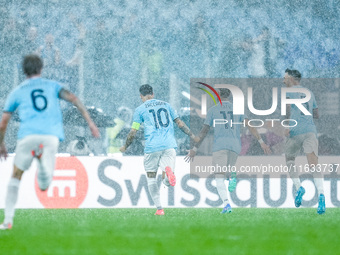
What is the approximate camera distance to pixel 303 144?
11555 millimetres

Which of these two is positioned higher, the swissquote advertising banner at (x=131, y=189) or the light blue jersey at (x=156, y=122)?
the light blue jersey at (x=156, y=122)

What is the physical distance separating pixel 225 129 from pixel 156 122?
3.58 ft

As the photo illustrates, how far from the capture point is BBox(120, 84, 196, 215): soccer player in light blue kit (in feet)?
36.3

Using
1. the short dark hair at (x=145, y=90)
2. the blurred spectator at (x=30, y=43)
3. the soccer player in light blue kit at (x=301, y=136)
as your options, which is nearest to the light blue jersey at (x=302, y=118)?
the soccer player in light blue kit at (x=301, y=136)

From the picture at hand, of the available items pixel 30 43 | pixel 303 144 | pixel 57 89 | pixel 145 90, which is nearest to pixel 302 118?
pixel 303 144

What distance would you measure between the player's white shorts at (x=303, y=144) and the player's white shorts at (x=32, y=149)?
4638 millimetres

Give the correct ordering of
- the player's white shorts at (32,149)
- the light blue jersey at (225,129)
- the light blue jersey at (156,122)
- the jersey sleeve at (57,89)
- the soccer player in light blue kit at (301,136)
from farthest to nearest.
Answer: the light blue jersey at (225,129) < the soccer player in light blue kit at (301,136) < the light blue jersey at (156,122) < the jersey sleeve at (57,89) < the player's white shorts at (32,149)

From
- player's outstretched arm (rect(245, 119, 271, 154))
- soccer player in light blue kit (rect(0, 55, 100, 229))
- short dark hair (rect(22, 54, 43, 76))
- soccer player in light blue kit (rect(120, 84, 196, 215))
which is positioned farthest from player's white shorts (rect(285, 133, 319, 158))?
short dark hair (rect(22, 54, 43, 76))

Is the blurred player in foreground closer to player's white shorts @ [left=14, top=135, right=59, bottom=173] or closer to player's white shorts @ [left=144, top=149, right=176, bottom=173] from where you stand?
player's white shorts @ [left=144, top=149, right=176, bottom=173]

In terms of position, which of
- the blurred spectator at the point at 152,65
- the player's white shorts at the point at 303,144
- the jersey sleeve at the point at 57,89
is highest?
the blurred spectator at the point at 152,65

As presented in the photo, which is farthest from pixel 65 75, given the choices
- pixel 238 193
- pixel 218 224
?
pixel 218 224

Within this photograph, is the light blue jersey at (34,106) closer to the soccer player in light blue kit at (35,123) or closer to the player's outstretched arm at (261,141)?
the soccer player in light blue kit at (35,123)

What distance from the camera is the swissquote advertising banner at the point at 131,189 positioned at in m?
13.8

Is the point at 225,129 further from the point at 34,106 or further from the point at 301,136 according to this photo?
the point at 34,106
